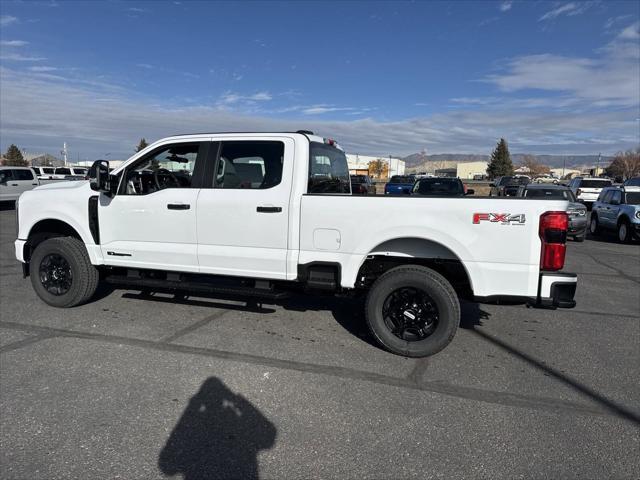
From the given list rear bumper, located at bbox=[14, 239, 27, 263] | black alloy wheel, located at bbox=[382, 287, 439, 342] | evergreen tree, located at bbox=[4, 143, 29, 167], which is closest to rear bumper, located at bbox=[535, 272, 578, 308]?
black alloy wheel, located at bbox=[382, 287, 439, 342]

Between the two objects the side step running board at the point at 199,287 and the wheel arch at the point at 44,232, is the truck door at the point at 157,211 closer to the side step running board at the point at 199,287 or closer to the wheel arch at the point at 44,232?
the side step running board at the point at 199,287

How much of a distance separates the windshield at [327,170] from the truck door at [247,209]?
0.31 m

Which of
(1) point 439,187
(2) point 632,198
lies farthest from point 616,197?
(1) point 439,187

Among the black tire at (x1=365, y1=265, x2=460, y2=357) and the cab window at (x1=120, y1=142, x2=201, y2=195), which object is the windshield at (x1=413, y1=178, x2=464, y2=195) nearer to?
the cab window at (x1=120, y1=142, x2=201, y2=195)

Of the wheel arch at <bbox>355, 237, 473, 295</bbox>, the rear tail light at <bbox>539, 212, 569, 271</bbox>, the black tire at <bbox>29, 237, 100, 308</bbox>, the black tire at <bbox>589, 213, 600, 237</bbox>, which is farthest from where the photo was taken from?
the black tire at <bbox>589, 213, 600, 237</bbox>

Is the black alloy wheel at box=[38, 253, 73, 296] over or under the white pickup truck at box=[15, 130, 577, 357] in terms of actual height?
under

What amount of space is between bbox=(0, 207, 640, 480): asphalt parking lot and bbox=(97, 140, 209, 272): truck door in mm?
774

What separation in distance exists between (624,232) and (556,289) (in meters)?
12.1

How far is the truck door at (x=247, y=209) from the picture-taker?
498 cm

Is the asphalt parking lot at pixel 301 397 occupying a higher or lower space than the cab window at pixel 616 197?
lower

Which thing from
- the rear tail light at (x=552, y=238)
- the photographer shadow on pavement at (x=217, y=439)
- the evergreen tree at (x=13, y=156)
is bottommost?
the photographer shadow on pavement at (x=217, y=439)

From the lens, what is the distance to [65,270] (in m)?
6.04

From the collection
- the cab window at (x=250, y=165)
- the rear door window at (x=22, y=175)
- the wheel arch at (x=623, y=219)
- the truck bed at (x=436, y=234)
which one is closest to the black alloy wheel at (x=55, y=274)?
the cab window at (x=250, y=165)

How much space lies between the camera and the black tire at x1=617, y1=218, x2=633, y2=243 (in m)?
14.0
